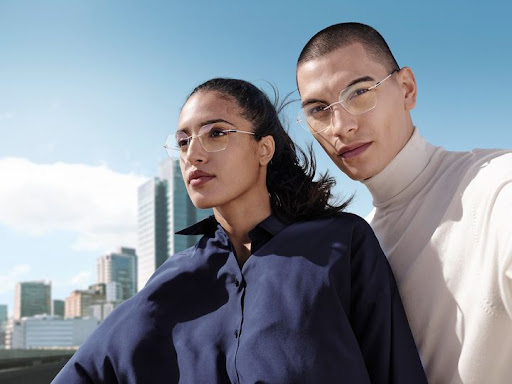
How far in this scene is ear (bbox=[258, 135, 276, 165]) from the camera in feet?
8.34

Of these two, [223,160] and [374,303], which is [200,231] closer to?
[223,160]

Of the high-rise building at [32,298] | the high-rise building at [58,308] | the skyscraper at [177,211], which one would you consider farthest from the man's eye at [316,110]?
the high-rise building at [32,298]

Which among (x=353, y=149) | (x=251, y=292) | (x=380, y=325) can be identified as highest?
(x=353, y=149)

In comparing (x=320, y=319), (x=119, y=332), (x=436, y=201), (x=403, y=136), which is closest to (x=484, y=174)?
(x=436, y=201)

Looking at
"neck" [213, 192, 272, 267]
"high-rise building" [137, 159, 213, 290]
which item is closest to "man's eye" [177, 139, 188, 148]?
"neck" [213, 192, 272, 267]

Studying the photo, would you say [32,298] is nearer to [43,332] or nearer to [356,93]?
[43,332]

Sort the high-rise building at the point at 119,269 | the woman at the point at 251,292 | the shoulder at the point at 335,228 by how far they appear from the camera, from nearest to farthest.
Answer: the woman at the point at 251,292 → the shoulder at the point at 335,228 → the high-rise building at the point at 119,269

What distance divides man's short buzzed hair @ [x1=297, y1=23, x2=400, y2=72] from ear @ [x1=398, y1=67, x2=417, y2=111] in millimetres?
44

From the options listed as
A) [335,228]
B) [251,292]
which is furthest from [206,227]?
[335,228]

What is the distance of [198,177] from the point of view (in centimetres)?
241

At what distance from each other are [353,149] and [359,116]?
0.14 m

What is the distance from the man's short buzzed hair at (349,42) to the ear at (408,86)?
0.15 feet

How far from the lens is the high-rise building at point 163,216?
105 metres

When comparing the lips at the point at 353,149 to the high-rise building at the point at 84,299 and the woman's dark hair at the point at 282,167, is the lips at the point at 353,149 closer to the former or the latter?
the woman's dark hair at the point at 282,167
